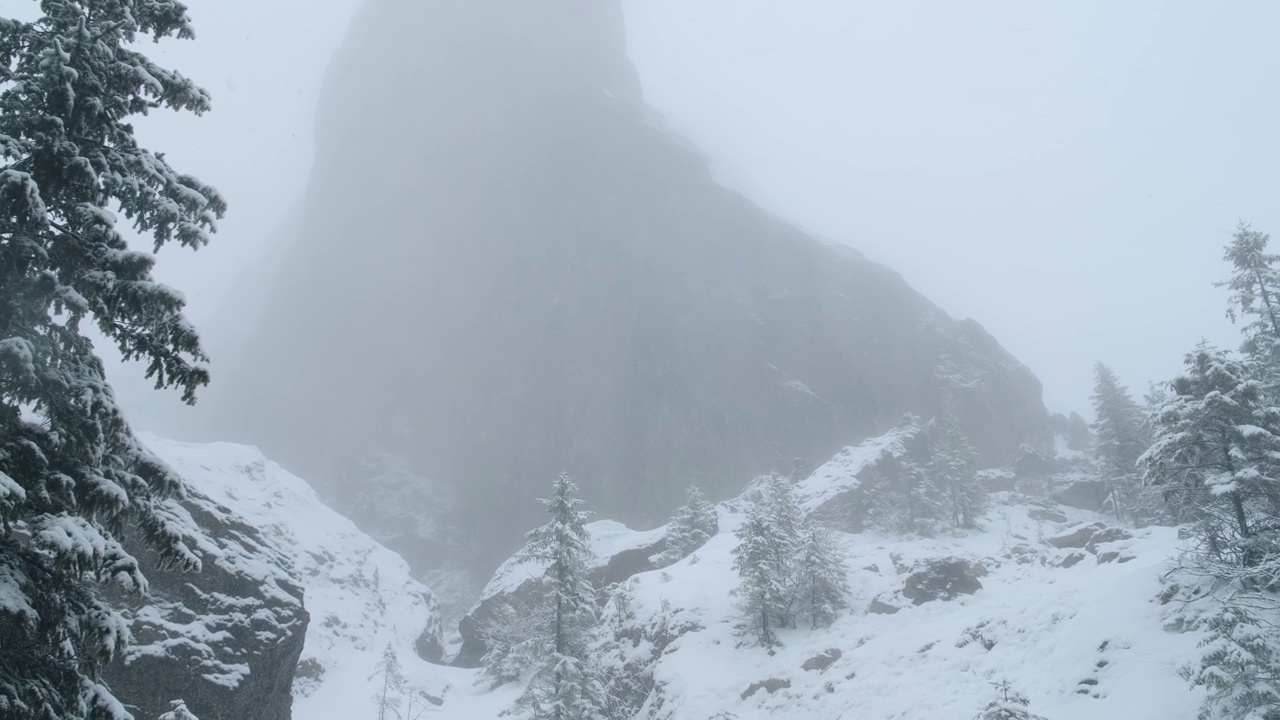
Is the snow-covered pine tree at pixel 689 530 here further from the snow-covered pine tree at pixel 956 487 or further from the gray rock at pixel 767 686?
the gray rock at pixel 767 686

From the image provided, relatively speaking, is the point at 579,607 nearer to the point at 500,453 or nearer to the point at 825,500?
the point at 825,500

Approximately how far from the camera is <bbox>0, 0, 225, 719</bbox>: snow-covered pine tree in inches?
232

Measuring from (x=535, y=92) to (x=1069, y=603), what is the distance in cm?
13693

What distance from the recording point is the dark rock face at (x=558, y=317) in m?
82.6

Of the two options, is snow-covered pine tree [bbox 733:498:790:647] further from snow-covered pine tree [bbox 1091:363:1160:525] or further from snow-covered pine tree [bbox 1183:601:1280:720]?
snow-covered pine tree [bbox 1091:363:1160:525]

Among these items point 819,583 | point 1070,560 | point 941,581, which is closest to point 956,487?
point 1070,560

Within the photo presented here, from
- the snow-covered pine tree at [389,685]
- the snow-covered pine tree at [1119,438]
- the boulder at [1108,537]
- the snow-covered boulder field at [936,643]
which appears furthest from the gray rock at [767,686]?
the snow-covered pine tree at [1119,438]

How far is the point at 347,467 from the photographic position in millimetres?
91500

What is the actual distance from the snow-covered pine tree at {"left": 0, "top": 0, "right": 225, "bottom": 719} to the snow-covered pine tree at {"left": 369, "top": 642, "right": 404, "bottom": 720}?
27.3 meters

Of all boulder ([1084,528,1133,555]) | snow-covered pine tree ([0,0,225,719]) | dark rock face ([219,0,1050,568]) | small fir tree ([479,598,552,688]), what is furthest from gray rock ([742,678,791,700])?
dark rock face ([219,0,1050,568])

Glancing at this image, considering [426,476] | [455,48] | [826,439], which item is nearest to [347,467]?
[426,476]

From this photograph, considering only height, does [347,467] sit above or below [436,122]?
below

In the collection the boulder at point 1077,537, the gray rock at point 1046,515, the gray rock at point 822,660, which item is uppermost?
the gray rock at point 1046,515

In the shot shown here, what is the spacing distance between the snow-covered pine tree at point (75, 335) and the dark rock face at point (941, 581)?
90.6ft
